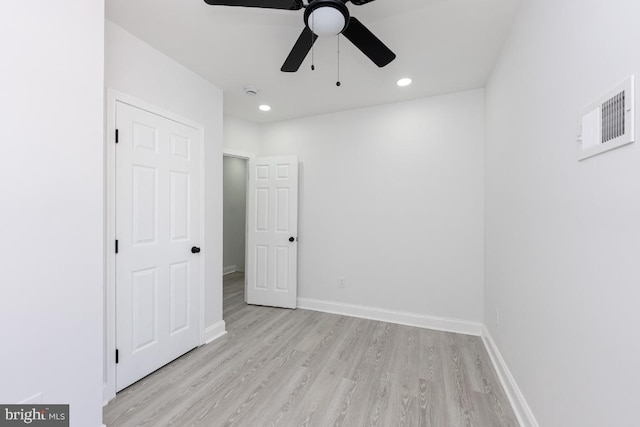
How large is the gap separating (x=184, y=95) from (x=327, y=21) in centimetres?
169

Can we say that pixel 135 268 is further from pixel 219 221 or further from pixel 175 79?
pixel 175 79

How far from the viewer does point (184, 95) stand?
2484mm

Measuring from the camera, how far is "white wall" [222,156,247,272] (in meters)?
5.57

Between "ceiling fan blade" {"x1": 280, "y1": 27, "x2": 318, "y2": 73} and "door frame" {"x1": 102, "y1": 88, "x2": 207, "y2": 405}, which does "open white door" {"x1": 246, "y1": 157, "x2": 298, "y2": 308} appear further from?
"door frame" {"x1": 102, "y1": 88, "x2": 207, "y2": 405}

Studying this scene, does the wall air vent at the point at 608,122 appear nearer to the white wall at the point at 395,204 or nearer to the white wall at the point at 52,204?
the white wall at the point at 395,204

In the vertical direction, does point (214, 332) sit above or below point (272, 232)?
below

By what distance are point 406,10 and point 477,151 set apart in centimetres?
175

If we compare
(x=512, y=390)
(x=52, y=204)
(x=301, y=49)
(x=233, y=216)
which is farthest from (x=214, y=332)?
(x=233, y=216)

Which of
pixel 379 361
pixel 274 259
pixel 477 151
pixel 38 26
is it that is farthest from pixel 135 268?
pixel 477 151

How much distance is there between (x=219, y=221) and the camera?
2.89 m

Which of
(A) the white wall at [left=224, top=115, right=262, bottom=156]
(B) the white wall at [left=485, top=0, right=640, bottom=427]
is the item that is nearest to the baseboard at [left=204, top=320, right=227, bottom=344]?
(A) the white wall at [left=224, top=115, right=262, bottom=156]

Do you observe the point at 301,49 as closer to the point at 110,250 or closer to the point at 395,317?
the point at 110,250

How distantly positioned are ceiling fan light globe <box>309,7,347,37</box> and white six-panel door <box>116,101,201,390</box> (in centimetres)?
155

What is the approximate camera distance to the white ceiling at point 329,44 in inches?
70.2
